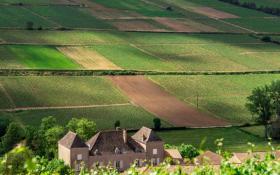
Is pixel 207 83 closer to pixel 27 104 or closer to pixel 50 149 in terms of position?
pixel 27 104

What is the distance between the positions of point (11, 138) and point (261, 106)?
3567 centimetres

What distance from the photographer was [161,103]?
11856 cm

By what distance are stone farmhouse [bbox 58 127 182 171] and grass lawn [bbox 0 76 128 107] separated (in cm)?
2784

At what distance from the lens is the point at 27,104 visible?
4439 inches

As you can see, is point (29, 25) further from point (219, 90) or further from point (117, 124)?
point (117, 124)

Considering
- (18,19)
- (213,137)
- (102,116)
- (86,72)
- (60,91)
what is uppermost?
(18,19)

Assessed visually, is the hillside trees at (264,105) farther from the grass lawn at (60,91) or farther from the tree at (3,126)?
the tree at (3,126)

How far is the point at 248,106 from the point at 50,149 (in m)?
31.9

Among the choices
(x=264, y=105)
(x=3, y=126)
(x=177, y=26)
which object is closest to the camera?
(x=3, y=126)

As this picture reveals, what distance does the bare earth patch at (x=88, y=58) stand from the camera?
14162 centimetres

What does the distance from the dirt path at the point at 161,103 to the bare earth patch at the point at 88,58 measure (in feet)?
24.6

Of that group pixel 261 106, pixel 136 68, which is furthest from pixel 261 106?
pixel 136 68

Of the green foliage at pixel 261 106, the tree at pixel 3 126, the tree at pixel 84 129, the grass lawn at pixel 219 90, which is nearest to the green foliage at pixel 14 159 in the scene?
the tree at pixel 84 129

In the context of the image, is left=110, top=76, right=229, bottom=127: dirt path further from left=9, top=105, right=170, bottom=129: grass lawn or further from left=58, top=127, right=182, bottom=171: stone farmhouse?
left=58, top=127, right=182, bottom=171: stone farmhouse
